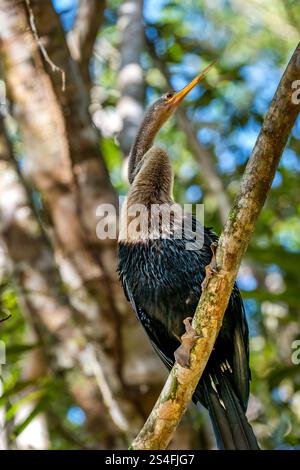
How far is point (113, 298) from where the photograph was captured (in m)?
4.75

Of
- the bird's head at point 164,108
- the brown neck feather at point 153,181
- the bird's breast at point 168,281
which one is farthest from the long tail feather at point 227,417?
the bird's head at point 164,108

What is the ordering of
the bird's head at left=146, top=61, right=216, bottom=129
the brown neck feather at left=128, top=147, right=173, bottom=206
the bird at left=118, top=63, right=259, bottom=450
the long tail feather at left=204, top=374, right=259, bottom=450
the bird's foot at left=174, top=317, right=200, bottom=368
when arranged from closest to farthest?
1. the bird's foot at left=174, top=317, right=200, bottom=368
2. the long tail feather at left=204, top=374, right=259, bottom=450
3. the bird at left=118, top=63, right=259, bottom=450
4. the brown neck feather at left=128, top=147, right=173, bottom=206
5. the bird's head at left=146, top=61, right=216, bottom=129

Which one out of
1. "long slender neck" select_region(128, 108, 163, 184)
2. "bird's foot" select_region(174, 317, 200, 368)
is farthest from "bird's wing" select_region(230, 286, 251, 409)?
"long slender neck" select_region(128, 108, 163, 184)

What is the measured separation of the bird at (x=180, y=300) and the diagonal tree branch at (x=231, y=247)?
0.58m

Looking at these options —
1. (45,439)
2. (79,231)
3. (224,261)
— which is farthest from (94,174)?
(224,261)

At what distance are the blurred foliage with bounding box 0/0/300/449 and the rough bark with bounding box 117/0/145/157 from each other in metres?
0.57

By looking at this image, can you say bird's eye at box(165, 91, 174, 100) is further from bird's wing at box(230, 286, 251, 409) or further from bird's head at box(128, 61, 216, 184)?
bird's wing at box(230, 286, 251, 409)

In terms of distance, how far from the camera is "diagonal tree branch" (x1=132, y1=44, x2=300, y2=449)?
2.57 metres

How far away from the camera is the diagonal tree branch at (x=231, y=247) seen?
257 centimetres

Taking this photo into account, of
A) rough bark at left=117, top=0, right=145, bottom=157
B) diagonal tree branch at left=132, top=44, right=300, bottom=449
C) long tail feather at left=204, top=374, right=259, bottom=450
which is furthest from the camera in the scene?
rough bark at left=117, top=0, right=145, bottom=157

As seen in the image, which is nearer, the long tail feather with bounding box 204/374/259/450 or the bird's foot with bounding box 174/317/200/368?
the bird's foot with bounding box 174/317/200/368

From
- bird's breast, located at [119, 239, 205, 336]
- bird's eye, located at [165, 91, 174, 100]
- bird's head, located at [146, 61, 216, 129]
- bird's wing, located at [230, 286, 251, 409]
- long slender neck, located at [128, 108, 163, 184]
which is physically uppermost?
bird's eye, located at [165, 91, 174, 100]

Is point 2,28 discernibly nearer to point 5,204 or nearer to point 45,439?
point 5,204

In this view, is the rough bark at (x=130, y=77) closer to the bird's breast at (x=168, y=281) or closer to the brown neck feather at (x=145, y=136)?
the brown neck feather at (x=145, y=136)
